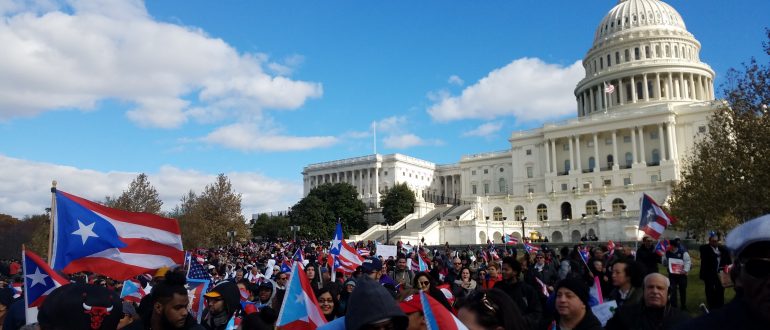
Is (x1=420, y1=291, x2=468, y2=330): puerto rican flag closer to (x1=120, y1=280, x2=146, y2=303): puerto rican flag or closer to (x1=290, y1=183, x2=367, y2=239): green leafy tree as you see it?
(x1=120, y1=280, x2=146, y2=303): puerto rican flag

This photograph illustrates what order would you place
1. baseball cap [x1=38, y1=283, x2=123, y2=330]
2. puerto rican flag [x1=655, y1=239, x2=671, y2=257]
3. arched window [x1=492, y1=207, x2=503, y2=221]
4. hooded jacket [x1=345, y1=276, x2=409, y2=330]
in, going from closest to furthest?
hooded jacket [x1=345, y1=276, x2=409, y2=330] → baseball cap [x1=38, y1=283, x2=123, y2=330] → puerto rican flag [x1=655, y1=239, x2=671, y2=257] → arched window [x1=492, y1=207, x2=503, y2=221]

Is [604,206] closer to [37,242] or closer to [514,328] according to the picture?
[37,242]

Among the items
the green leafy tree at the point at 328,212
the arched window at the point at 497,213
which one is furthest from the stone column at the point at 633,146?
the green leafy tree at the point at 328,212

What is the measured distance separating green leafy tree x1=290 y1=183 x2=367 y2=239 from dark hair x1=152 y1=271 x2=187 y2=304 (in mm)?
Answer: 72516

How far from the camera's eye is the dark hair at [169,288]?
4.98m

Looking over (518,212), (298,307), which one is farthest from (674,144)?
(298,307)

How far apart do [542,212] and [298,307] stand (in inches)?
3024

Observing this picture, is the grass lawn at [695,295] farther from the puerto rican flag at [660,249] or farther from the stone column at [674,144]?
the stone column at [674,144]

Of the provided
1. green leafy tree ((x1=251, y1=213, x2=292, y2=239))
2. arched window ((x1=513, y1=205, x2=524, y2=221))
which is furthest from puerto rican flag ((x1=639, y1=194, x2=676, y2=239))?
green leafy tree ((x1=251, y1=213, x2=292, y2=239))

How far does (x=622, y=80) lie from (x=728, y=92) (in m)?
71.7

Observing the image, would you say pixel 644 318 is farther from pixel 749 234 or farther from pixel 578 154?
pixel 578 154

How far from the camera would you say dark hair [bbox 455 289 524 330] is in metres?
3.73

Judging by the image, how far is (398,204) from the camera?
86.5 meters

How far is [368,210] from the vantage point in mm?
107312
